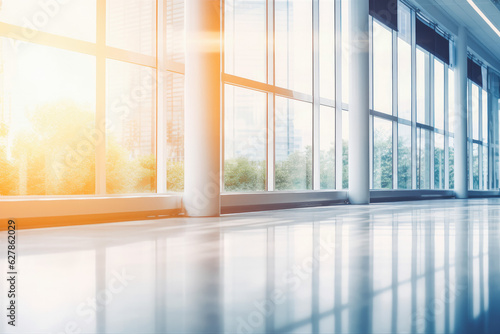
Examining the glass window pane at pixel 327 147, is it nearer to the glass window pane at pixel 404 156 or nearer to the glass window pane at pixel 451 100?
the glass window pane at pixel 404 156

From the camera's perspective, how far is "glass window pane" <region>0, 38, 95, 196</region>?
7.34 m

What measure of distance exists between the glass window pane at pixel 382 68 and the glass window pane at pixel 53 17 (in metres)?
12.3

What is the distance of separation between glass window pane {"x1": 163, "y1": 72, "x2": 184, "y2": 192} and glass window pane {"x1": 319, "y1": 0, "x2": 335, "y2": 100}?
6363 mm

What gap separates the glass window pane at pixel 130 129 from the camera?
8.66 meters

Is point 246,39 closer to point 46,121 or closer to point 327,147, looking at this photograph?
point 327,147

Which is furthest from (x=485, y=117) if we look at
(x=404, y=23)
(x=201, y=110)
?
(x=201, y=110)

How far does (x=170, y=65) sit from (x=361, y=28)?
24.8 feet

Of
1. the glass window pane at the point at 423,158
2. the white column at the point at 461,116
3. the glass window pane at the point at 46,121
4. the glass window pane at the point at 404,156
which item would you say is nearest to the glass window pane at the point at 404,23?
the glass window pane at the point at 404,156

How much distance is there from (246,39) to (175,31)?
2622mm

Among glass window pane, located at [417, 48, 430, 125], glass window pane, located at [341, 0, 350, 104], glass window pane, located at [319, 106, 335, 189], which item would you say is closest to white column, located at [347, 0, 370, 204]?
glass window pane, located at [319, 106, 335, 189]

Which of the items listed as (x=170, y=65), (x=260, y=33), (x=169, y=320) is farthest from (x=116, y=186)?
(x=169, y=320)

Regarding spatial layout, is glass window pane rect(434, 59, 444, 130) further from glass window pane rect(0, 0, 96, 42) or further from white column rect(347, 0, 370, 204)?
glass window pane rect(0, 0, 96, 42)

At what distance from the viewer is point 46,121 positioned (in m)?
7.77

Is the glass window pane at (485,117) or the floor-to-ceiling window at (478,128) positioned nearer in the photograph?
the floor-to-ceiling window at (478,128)
